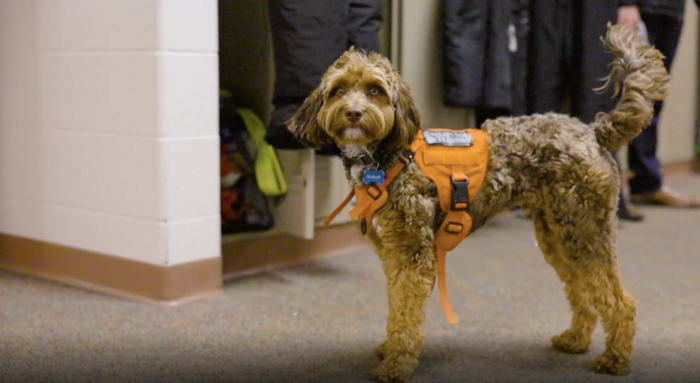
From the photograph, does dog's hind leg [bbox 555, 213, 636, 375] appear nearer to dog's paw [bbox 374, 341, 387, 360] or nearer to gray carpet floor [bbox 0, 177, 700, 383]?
gray carpet floor [bbox 0, 177, 700, 383]

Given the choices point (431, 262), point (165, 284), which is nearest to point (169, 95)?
point (165, 284)

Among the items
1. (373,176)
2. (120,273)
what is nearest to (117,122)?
(120,273)

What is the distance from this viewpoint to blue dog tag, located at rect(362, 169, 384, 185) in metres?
2.03

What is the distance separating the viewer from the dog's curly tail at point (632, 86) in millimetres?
2047

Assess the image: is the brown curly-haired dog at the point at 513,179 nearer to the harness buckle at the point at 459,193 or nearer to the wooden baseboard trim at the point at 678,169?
the harness buckle at the point at 459,193

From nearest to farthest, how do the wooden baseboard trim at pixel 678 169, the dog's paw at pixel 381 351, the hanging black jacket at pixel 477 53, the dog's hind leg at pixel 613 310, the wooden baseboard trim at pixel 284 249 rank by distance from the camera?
the dog's hind leg at pixel 613 310
the dog's paw at pixel 381 351
the wooden baseboard trim at pixel 284 249
the hanging black jacket at pixel 477 53
the wooden baseboard trim at pixel 678 169

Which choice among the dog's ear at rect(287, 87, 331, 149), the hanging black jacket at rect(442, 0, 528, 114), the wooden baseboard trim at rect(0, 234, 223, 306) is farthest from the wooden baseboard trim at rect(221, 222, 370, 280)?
the dog's ear at rect(287, 87, 331, 149)

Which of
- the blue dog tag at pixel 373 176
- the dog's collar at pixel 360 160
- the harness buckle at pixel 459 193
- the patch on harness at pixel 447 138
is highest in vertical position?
the patch on harness at pixel 447 138

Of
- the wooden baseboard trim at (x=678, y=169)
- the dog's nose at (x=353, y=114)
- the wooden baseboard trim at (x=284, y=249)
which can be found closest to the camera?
the dog's nose at (x=353, y=114)

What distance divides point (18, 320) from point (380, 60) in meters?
1.56

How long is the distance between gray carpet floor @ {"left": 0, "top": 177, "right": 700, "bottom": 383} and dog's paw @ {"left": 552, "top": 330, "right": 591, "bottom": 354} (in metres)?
0.03

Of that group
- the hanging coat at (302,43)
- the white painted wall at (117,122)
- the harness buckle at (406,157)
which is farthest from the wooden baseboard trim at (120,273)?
the harness buckle at (406,157)

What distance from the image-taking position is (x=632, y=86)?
6.72 ft

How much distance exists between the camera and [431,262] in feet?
6.77
